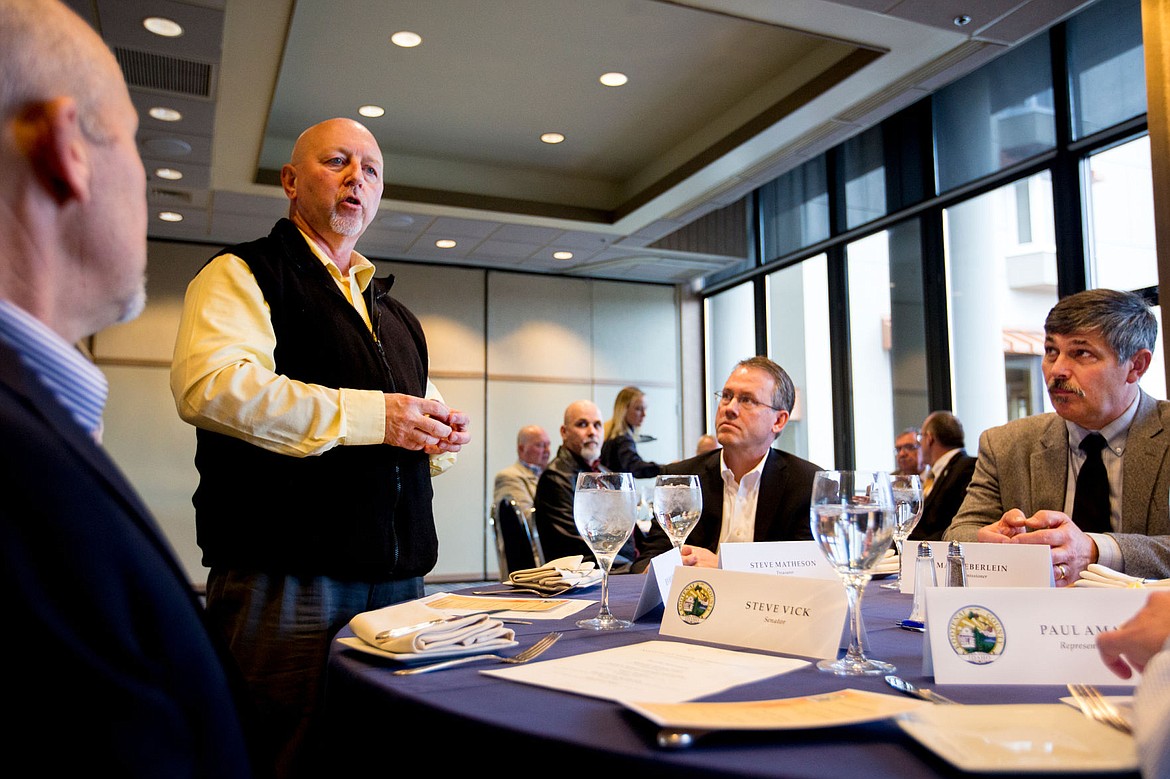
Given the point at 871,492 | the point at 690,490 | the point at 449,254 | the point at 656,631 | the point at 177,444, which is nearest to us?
the point at 871,492

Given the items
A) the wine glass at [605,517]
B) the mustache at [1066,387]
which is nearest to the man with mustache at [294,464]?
the wine glass at [605,517]

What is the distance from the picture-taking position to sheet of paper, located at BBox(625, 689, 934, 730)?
2.30 ft

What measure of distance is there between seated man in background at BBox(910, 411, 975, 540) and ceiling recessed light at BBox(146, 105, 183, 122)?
466 centimetres

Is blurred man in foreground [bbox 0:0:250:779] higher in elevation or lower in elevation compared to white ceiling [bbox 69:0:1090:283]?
lower

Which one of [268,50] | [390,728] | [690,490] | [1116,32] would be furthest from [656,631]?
[1116,32]

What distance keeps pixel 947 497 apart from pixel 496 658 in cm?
405

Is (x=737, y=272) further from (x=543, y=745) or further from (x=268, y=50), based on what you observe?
(x=543, y=745)

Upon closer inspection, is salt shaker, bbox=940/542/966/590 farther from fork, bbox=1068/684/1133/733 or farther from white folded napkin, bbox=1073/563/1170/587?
white folded napkin, bbox=1073/563/1170/587

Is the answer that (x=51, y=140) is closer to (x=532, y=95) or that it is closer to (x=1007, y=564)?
(x=1007, y=564)

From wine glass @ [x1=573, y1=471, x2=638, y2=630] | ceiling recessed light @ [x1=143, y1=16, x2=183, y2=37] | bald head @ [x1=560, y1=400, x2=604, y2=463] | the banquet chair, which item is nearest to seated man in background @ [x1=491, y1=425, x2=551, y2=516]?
bald head @ [x1=560, y1=400, x2=604, y2=463]

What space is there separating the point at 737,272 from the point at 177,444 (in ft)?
18.6

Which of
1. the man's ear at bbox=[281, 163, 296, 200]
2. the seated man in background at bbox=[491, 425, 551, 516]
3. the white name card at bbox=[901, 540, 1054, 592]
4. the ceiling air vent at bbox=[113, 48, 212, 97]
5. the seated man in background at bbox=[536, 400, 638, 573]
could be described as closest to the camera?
the white name card at bbox=[901, 540, 1054, 592]

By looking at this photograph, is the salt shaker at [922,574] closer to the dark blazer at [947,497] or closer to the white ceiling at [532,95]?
the dark blazer at [947,497]

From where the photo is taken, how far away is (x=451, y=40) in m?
5.27
